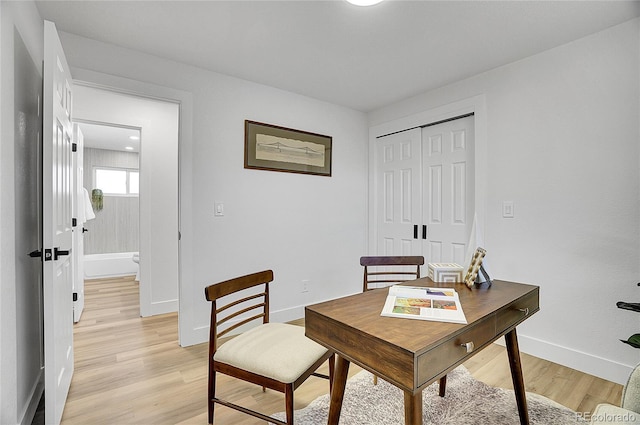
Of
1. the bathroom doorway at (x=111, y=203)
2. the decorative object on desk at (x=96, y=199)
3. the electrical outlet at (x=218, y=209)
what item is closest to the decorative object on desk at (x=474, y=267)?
the electrical outlet at (x=218, y=209)

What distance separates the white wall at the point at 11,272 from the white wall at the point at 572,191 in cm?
314

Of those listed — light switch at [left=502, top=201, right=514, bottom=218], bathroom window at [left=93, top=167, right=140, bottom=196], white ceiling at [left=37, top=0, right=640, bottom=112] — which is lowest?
light switch at [left=502, top=201, right=514, bottom=218]

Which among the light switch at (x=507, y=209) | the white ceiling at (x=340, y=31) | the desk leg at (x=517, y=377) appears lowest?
the desk leg at (x=517, y=377)

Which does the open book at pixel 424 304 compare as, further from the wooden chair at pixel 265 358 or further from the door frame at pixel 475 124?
the door frame at pixel 475 124

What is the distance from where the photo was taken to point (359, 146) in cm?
390

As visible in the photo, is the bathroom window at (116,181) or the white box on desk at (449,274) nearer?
the white box on desk at (449,274)

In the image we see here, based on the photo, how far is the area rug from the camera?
1700mm

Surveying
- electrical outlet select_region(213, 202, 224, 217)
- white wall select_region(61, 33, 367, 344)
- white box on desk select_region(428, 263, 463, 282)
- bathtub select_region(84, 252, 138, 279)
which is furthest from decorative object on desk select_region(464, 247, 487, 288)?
bathtub select_region(84, 252, 138, 279)

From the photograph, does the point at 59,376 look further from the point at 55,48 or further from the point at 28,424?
the point at 55,48

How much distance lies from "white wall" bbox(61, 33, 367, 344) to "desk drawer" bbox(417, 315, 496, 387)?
2.25 meters

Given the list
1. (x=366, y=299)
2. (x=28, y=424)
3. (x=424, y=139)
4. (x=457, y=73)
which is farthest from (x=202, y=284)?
(x=457, y=73)

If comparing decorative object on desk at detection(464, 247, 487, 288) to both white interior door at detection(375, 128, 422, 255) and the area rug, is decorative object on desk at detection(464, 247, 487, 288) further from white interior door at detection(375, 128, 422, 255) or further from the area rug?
white interior door at detection(375, 128, 422, 255)

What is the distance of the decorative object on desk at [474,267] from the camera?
162 cm

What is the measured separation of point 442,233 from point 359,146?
4.76 ft
